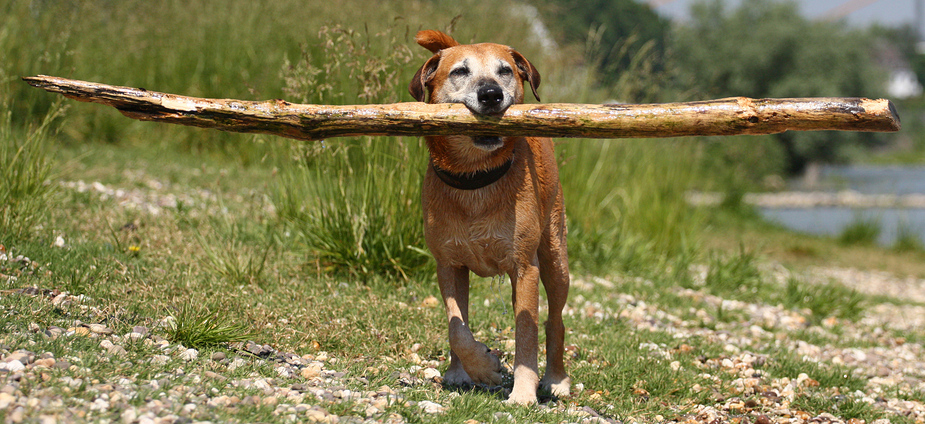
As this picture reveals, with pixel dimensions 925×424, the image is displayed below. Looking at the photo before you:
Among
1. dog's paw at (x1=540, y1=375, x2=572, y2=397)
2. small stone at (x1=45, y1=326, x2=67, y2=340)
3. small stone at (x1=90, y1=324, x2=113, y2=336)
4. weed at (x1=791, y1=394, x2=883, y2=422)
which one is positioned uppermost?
small stone at (x1=45, y1=326, x2=67, y2=340)

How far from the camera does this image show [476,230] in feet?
10.7

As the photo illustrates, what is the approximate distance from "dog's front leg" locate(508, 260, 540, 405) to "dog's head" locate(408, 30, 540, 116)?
0.79m

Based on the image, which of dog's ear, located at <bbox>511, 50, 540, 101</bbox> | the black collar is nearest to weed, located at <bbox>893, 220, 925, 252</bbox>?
dog's ear, located at <bbox>511, 50, 540, 101</bbox>

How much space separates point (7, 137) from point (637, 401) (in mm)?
4430

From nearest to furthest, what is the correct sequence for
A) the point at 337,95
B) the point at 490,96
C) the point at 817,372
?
the point at 490,96
the point at 817,372
the point at 337,95

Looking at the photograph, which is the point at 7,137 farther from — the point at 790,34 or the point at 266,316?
the point at 790,34

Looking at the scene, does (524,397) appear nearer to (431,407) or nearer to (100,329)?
(431,407)

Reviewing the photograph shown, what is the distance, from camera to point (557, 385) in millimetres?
3666

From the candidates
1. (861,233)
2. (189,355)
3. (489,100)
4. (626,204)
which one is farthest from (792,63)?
(189,355)

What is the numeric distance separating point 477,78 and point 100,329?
2.09 m

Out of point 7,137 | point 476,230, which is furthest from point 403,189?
point 7,137

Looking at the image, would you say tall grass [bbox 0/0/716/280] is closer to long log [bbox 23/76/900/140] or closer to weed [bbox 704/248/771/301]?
weed [bbox 704/248/771/301]

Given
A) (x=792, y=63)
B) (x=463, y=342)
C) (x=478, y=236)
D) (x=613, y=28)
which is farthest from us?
(x=792, y=63)

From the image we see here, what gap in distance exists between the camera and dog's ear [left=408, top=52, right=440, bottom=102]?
351 centimetres
